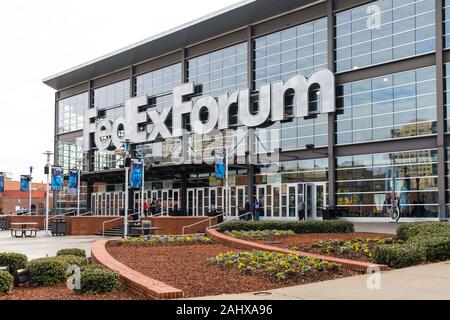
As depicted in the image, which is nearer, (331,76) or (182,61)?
(331,76)

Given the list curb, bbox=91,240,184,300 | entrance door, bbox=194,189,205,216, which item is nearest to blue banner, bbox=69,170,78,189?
entrance door, bbox=194,189,205,216

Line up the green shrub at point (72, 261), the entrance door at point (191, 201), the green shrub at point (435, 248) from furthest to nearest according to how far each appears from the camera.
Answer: the entrance door at point (191, 201) < the green shrub at point (435, 248) < the green shrub at point (72, 261)

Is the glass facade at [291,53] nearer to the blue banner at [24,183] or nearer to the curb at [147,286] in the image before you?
the blue banner at [24,183]

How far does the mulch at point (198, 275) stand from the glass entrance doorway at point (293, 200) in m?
21.6

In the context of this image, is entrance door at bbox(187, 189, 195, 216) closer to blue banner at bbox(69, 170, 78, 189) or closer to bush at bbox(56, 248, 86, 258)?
blue banner at bbox(69, 170, 78, 189)

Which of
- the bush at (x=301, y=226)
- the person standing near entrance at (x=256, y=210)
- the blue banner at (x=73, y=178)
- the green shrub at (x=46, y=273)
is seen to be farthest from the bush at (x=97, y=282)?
the blue banner at (x=73, y=178)

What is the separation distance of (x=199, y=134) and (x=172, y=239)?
25.1 meters

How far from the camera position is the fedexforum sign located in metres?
36.8

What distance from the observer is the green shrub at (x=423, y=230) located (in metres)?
16.7

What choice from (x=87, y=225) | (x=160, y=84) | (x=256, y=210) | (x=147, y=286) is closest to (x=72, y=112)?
(x=160, y=84)

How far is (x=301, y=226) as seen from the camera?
2336 centimetres

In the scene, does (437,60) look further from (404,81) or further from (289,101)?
(289,101)

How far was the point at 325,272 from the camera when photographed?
11.7 meters

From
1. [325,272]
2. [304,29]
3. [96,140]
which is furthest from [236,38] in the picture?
[325,272]
